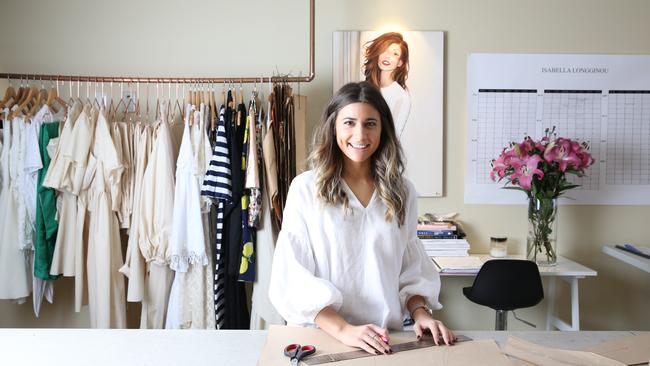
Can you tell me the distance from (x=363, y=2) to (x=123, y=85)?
1.54 metres

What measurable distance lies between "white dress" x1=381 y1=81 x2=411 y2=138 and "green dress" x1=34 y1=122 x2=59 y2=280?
6.21 ft

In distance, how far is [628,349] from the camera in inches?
41.9

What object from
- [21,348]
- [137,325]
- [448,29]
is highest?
[448,29]

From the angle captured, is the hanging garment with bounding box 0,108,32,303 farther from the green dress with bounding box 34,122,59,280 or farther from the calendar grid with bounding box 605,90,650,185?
the calendar grid with bounding box 605,90,650,185

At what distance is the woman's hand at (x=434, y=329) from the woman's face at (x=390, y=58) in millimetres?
1933

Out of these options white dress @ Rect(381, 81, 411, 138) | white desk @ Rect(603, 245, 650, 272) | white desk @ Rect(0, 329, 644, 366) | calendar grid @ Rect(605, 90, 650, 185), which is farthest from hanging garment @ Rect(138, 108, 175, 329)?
calendar grid @ Rect(605, 90, 650, 185)

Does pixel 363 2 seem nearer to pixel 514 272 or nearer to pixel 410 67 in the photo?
pixel 410 67

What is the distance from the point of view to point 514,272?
2283 millimetres

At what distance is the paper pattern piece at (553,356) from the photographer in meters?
0.95

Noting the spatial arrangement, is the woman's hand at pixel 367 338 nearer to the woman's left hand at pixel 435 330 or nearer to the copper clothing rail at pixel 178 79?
the woman's left hand at pixel 435 330

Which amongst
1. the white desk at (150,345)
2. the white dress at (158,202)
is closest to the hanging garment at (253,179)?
the white dress at (158,202)

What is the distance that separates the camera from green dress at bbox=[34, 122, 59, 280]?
2.48 meters

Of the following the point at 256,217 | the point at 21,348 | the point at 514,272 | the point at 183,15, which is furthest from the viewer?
the point at 183,15

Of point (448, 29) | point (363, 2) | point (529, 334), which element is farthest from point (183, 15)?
point (529, 334)
